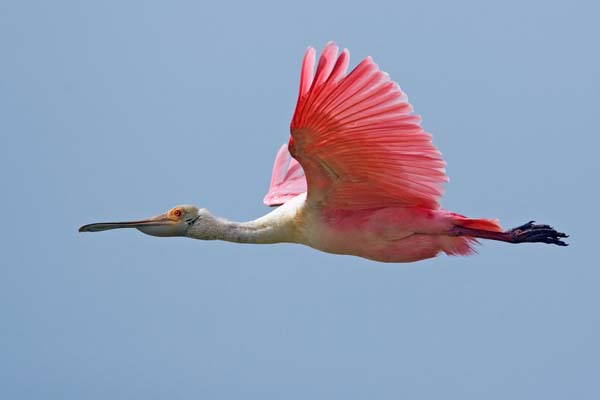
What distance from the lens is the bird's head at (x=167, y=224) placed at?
12914 mm

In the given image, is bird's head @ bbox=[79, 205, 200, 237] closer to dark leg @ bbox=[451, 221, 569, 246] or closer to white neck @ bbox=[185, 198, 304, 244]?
white neck @ bbox=[185, 198, 304, 244]

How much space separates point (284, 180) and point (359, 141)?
3681 mm

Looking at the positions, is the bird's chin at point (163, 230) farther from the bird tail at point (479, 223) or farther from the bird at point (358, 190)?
the bird tail at point (479, 223)

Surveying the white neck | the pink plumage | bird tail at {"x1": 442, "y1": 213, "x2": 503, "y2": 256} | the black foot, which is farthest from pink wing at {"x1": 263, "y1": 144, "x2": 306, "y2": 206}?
the black foot

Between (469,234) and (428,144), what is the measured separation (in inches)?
45.2

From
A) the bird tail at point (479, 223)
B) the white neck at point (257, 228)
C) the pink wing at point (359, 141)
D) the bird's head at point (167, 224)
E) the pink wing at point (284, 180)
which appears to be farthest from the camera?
the pink wing at point (284, 180)

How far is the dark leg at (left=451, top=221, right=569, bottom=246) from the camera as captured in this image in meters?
11.7

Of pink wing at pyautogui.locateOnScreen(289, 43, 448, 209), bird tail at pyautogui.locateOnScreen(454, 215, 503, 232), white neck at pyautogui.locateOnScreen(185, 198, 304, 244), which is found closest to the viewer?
pink wing at pyautogui.locateOnScreen(289, 43, 448, 209)

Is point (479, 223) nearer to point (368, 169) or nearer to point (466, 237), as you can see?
point (466, 237)

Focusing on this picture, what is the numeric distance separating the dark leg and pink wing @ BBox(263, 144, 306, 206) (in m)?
2.81

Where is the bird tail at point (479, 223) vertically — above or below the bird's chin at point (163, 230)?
above

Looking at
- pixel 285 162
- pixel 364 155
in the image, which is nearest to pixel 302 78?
pixel 364 155

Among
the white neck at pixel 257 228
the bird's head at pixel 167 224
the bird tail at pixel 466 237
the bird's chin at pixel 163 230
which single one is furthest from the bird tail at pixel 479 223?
the bird's chin at pixel 163 230

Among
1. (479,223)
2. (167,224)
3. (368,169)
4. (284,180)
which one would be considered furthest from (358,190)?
(284,180)
